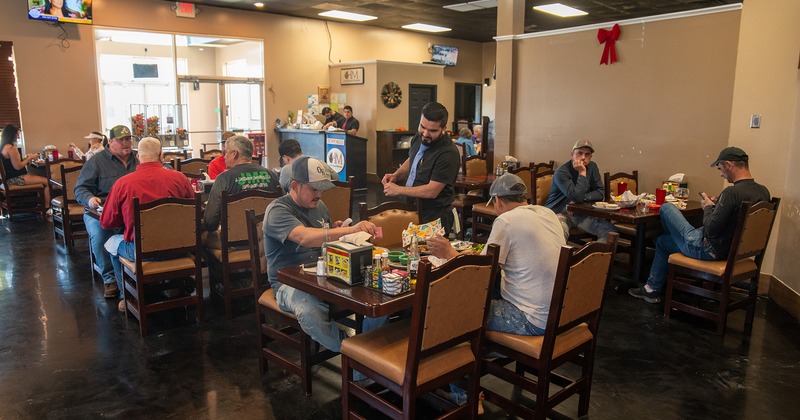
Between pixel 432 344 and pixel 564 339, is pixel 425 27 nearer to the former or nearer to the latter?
pixel 564 339

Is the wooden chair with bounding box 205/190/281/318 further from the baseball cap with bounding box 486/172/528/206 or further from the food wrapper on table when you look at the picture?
the baseball cap with bounding box 486/172/528/206

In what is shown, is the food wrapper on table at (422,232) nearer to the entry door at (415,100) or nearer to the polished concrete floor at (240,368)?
the polished concrete floor at (240,368)

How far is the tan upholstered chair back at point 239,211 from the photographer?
13.3 ft

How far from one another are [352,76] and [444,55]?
11.1ft

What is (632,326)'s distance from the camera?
414cm

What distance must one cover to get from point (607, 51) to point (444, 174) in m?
3.42

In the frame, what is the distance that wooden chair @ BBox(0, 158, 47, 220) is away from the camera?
7.62 metres

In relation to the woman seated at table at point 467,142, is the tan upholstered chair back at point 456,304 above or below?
below

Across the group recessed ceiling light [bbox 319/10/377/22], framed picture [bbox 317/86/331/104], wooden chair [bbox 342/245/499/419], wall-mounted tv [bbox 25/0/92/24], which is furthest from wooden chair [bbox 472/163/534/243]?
wall-mounted tv [bbox 25/0/92/24]

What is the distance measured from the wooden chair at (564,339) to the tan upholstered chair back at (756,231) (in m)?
1.77

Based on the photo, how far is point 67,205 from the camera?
239 inches

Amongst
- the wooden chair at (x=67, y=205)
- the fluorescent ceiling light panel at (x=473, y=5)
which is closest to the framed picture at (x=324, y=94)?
the fluorescent ceiling light panel at (x=473, y=5)

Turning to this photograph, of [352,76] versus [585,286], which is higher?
[352,76]

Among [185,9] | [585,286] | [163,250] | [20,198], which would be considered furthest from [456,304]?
[185,9]
